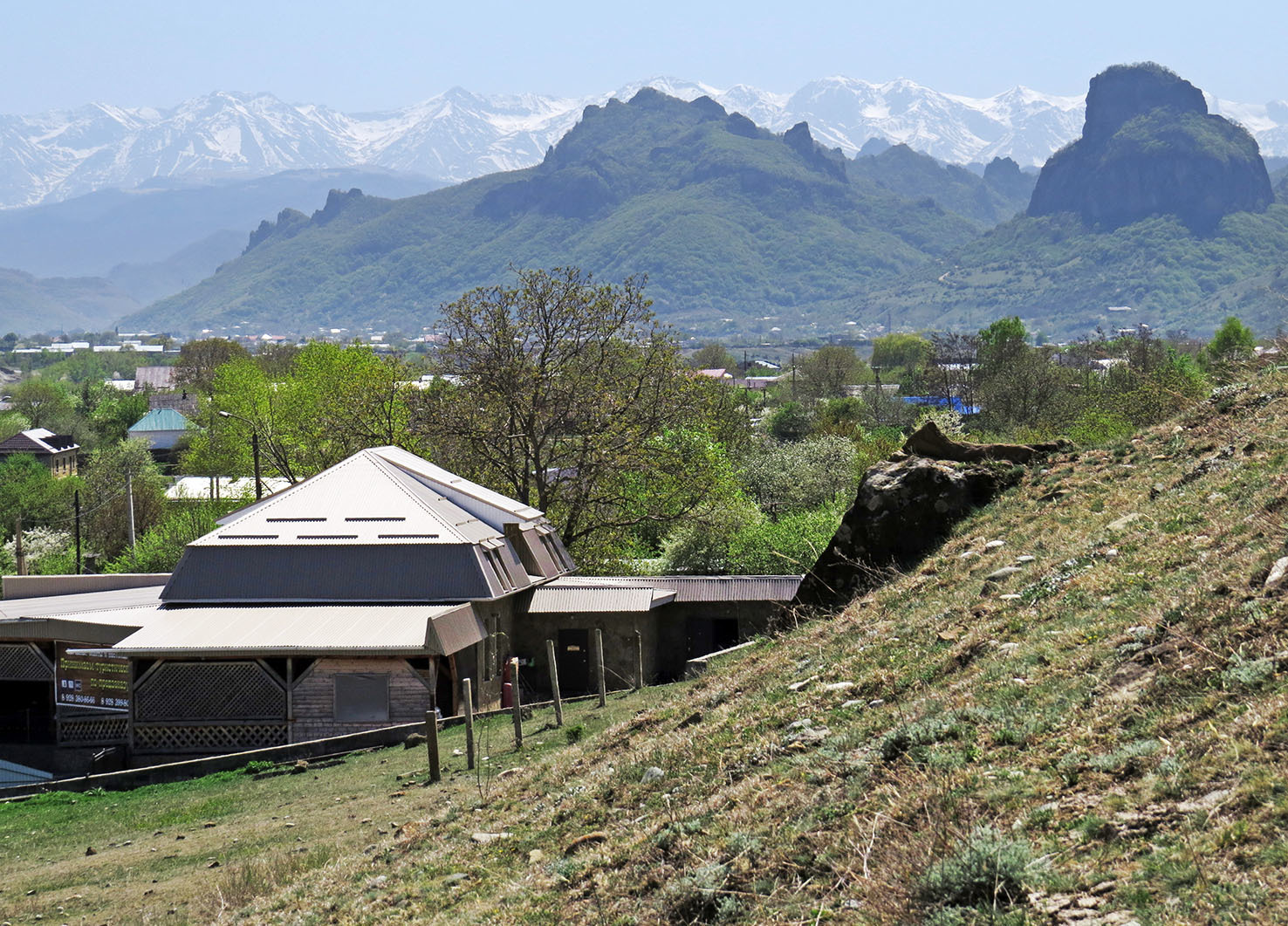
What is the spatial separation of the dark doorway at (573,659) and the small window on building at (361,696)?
6.90 meters

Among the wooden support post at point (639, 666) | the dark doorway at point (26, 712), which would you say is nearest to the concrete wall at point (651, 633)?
the wooden support post at point (639, 666)

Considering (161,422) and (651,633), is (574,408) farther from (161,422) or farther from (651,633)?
(161,422)

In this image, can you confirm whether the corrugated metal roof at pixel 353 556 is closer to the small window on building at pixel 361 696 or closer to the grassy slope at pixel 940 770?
the small window on building at pixel 361 696

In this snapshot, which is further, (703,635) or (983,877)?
(703,635)

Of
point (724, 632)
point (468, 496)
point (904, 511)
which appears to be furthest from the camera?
point (724, 632)

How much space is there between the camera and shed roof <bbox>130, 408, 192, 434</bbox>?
444 feet

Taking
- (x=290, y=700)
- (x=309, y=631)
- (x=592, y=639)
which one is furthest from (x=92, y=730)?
(x=592, y=639)

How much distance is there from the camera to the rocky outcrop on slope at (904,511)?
2116 cm

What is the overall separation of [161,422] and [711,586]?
113113 millimetres

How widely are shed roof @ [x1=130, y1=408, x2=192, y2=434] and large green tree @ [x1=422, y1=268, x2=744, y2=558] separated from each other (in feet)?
319

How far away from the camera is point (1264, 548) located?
1166 cm

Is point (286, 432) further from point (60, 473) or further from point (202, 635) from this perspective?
point (60, 473)

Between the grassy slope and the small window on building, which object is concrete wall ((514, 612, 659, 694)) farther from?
the grassy slope

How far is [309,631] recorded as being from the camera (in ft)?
98.8
